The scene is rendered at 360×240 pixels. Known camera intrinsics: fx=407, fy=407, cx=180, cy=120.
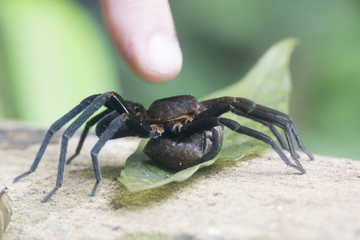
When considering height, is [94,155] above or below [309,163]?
A: above

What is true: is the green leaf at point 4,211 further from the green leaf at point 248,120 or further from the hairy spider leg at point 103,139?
the green leaf at point 248,120

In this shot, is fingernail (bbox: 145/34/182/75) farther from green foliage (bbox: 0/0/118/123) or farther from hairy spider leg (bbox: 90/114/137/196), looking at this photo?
green foliage (bbox: 0/0/118/123)

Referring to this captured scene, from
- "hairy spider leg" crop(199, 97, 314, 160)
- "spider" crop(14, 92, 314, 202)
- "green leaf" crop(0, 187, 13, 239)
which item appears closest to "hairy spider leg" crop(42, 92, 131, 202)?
"spider" crop(14, 92, 314, 202)

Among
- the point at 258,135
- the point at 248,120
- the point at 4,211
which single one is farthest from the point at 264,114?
the point at 4,211

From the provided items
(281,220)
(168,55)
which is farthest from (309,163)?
(168,55)

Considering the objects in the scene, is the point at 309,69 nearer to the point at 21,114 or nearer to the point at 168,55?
the point at 168,55

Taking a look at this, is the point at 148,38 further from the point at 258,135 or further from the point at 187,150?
the point at 258,135

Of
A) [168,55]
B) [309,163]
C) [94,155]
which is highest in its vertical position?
[168,55]

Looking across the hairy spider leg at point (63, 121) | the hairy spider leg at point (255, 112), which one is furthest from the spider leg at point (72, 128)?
the hairy spider leg at point (255, 112)
